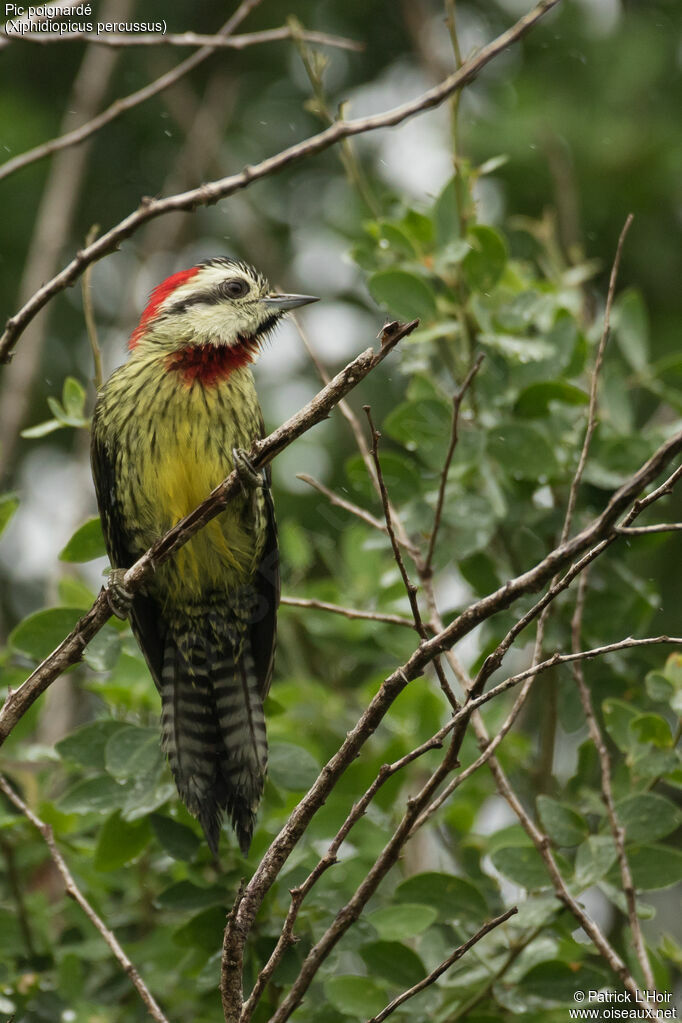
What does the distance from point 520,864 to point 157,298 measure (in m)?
2.55

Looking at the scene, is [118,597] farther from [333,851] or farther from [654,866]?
[654,866]

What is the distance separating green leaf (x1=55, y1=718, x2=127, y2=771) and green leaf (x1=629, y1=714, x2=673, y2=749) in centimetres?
154

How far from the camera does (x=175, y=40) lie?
3117 mm

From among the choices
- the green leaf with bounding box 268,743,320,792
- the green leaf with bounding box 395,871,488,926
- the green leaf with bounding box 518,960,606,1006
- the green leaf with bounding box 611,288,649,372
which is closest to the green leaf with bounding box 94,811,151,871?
the green leaf with bounding box 268,743,320,792

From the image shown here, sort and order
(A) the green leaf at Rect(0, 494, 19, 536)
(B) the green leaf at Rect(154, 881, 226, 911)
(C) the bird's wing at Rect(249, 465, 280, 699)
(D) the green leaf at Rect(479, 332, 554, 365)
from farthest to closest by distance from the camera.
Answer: (C) the bird's wing at Rect(249, 465, 280, 699) < (D) the green leaf at Rect(479, 332, 554, 365) < (A) the green leaf at Rect(0, 494, 19, 536) < (B) the green leaf at Rect(154, 881, 226, 911)

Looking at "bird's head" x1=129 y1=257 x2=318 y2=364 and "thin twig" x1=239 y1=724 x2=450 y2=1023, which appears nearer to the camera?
"thin twig" x1=239 y1=724 x2=450 y2=1023

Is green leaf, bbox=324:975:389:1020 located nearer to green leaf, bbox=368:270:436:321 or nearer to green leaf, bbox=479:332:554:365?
green leaf, bbox=479:332:554:365

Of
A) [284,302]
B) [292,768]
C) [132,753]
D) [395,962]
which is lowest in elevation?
[395,962]

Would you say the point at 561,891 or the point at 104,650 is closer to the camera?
the point at 561,891

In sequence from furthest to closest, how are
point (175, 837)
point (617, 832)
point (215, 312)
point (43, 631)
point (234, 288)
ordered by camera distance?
point (234, 288), point (215, 312), point (43, 631), point (175, 837), point (617, 832)

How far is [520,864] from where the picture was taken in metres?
3.39

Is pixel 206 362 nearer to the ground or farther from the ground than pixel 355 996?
farther from the ground

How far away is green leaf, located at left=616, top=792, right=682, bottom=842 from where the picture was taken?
3361mm

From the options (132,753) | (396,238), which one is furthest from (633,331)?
(132,753)
